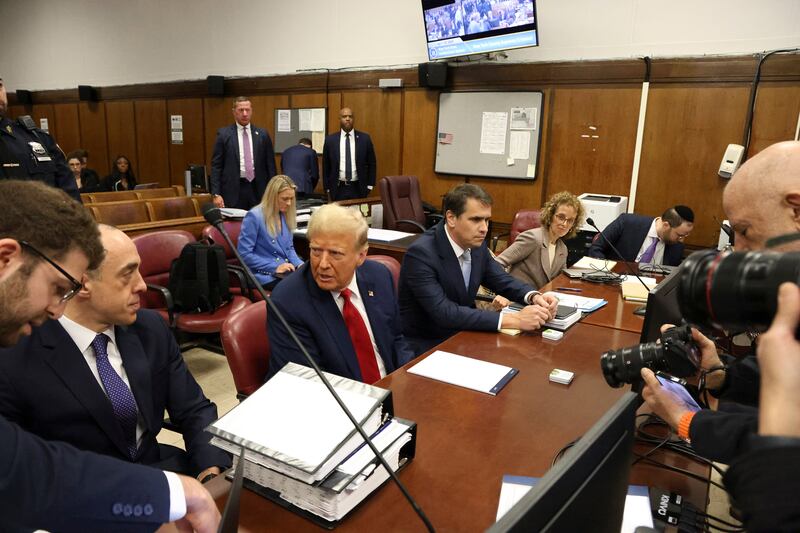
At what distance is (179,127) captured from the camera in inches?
348

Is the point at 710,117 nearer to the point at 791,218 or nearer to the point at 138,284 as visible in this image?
the point at 791,218

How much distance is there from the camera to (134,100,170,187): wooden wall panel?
907 cm

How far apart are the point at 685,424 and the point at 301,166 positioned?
20.7ft

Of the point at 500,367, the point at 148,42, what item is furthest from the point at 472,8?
the point at 148,42

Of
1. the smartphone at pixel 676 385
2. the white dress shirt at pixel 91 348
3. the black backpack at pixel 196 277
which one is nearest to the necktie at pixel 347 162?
the black backpack at pixel 196 277

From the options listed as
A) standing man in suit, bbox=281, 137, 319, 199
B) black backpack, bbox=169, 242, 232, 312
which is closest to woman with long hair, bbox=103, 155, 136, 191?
standing man in suit, bbox=281, 137, 319, 199

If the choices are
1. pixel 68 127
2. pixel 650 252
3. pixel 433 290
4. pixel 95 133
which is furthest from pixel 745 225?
pixel 68 127

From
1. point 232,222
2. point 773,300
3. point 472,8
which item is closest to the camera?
point 773,300

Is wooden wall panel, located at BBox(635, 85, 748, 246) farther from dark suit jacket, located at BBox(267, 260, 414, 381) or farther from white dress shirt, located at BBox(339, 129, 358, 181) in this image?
dark suit jacket, located at BBox(267, 260, 414, 381)

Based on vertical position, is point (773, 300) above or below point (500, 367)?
above

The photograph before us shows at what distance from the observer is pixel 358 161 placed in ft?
21.9

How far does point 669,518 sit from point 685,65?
16.4ft

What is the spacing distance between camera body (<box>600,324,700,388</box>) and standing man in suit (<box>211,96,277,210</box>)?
17.0 ft

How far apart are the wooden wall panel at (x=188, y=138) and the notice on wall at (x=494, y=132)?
477 cm
